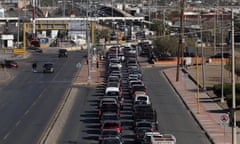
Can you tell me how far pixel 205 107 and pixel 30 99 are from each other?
12.7 metres

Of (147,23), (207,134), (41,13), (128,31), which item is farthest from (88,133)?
(41,13)

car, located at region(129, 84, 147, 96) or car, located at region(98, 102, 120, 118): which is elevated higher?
car, located at region(129, 84, 147, 96)

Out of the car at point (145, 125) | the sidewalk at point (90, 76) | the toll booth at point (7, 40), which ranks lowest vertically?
the car at point (145, 125)

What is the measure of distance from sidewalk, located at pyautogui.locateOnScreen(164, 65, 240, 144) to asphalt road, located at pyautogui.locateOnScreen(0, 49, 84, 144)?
27.6 ft

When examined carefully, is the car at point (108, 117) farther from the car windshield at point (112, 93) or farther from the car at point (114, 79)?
the car at point (114, 79)

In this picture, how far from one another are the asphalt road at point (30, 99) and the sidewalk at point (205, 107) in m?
8.42

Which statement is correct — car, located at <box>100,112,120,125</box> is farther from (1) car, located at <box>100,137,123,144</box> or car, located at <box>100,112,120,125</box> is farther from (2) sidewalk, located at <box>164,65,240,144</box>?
(1) car, located at <box>100,137,123,144</box>

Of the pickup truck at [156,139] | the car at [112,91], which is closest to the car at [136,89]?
the car at [112,91]

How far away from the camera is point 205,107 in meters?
52.9

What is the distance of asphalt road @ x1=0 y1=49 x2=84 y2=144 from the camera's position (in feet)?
144

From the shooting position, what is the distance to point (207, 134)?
138 feet

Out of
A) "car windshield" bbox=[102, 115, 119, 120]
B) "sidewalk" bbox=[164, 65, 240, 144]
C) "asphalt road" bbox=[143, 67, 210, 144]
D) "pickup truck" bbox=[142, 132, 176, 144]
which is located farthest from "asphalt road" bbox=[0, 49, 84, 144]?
"sidewalk" bbox=[164, 65, 240, 144]

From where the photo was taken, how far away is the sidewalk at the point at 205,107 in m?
41.8

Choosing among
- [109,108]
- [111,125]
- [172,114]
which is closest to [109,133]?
[111,125]
